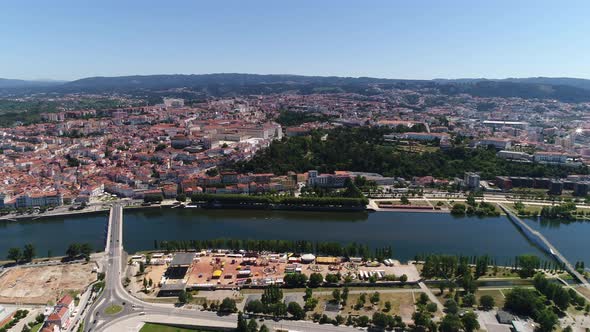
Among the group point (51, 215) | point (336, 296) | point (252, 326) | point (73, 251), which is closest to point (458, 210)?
point (336, 296)

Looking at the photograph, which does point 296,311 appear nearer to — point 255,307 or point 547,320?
point 255,307

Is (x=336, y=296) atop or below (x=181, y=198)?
atop

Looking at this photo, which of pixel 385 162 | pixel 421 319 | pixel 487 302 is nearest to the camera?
pixel 421 319

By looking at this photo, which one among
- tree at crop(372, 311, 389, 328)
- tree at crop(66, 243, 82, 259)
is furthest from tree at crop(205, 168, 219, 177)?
tree at crop(372, 311, 389, 328)

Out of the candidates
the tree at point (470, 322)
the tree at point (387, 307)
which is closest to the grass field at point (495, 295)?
the tree at point (470, 322)

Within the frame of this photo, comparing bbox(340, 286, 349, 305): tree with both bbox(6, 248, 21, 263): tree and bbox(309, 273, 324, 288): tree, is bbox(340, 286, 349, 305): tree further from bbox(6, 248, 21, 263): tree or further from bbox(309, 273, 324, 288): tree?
bbox(6, 248, 21, 263): tree

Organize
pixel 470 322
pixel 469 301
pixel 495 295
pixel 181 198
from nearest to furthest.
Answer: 1. pixel 470 322
2. pixel 469 301
3. pixel 495 295
4. pixel 181 198
